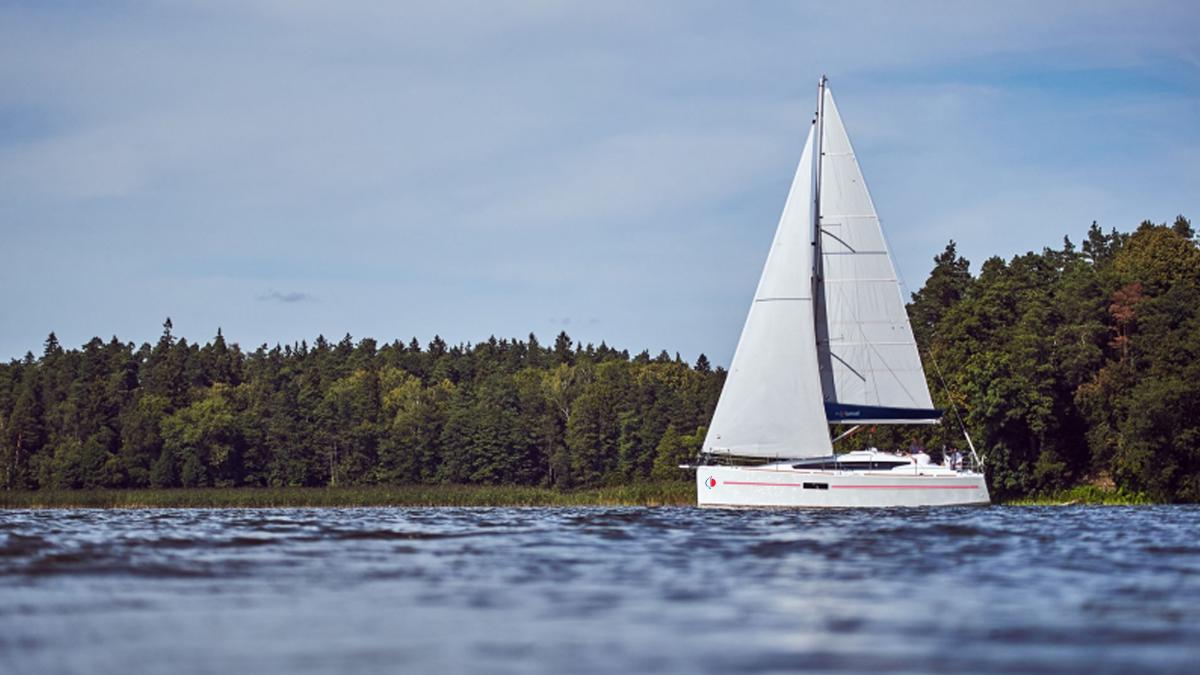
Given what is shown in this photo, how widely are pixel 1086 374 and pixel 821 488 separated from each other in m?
50.9

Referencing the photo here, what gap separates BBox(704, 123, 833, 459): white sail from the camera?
2020 inches

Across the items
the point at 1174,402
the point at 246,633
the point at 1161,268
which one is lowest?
the point at 246,633

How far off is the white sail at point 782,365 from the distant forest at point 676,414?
83.1 feet

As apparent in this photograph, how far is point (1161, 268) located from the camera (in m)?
97.6

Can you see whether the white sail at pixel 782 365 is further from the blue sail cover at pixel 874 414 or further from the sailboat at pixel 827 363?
the blue sail cover at pixel 874 414

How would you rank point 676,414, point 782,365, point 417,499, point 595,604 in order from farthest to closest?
point 676,414 < point 417,499 < point 782,365 < point 595,604

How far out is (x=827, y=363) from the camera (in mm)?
53469

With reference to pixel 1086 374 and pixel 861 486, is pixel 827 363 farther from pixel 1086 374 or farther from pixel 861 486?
pixel 1086 374

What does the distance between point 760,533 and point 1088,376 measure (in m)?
70.9

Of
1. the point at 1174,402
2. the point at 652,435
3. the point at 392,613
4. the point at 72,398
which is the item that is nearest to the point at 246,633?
the point at 392,613

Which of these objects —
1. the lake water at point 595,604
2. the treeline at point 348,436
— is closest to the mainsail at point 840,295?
the lake water at point 595,604

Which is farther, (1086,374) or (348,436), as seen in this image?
(348,436)

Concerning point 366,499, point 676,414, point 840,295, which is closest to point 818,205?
point 840,295

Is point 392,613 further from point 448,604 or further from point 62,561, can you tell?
point 62,561
